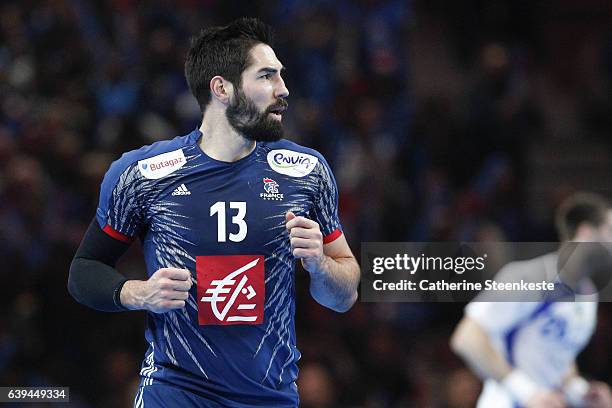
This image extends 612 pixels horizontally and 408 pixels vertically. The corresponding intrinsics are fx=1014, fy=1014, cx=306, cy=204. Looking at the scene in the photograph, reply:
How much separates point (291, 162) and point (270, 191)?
0.16 m

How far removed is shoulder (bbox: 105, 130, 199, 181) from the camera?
3674 millimetres

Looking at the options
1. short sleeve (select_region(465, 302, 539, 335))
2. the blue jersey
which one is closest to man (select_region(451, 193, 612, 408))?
short sleeve (select_region(465, 302, 539, 335))

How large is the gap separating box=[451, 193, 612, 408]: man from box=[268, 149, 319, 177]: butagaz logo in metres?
1.67

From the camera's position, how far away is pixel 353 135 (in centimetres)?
841

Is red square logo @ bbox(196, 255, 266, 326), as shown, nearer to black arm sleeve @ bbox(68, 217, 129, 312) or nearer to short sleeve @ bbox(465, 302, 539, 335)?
black arm sleeve @ bbox(68, 217, 129, 312)

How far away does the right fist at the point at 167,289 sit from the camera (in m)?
3.23

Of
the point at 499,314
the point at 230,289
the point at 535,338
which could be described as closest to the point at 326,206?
the point at 230,289

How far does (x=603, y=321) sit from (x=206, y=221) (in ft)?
15.0

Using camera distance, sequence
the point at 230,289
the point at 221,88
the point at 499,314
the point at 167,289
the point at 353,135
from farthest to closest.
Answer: the point at 353,135 < the point at 499,314 < the point at 221,88 < the point at 230,289 < the point at 167,289

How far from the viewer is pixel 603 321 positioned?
7.36m

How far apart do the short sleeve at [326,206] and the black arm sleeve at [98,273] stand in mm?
729

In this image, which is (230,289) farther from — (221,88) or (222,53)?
(222,53)

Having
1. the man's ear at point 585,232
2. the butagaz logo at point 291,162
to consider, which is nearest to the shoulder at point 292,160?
the butagaz logo at point 291,162

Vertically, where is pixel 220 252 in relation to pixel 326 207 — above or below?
below
